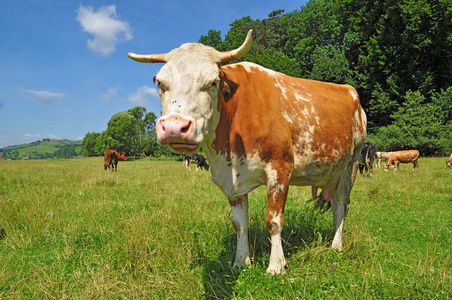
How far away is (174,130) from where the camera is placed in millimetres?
2285

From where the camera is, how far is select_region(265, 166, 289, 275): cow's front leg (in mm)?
3174

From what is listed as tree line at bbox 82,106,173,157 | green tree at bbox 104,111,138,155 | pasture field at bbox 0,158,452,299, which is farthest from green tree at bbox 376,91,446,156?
green tree at bbox 104,111,138,155

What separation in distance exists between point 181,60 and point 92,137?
322 ft

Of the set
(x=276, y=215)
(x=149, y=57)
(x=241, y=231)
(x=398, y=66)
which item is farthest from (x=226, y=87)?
(x=398, y=66)

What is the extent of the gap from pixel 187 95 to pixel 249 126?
0.92 m

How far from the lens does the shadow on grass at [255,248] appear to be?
10.2ft

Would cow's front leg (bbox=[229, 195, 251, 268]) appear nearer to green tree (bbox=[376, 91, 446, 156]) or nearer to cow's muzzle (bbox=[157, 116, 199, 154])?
cow's muzzle (bbox=[157, 116, 199, 154])

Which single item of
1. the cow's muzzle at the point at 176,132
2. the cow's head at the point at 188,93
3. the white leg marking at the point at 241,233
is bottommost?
the white leg marking at the point at 241,233

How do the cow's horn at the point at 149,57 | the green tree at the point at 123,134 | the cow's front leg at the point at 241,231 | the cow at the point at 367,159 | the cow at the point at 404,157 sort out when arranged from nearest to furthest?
the cow's horn at the point at 149,57 → the cow's front leg at the point at 241,231 → the cow at the point at 367,159 → the cow at the point at 404,157 → the green tree at the point at 123,134

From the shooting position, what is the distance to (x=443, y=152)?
2677 centimetres

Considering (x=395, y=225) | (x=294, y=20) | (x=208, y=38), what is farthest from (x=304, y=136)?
(x=294, y=20)

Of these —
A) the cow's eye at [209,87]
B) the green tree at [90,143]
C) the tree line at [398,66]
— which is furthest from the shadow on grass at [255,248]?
the green tree at [90,143]

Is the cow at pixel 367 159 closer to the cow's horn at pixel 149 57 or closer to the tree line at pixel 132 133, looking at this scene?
the cow's horn at pixel 149 57

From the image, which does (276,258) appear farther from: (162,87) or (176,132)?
(162,87)
